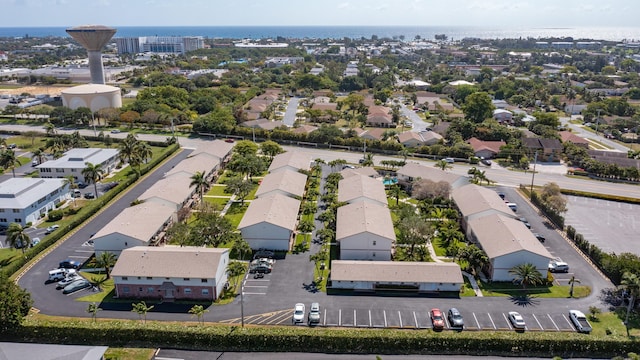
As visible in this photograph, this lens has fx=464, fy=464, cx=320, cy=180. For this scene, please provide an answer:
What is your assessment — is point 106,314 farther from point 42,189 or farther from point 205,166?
point 205,166

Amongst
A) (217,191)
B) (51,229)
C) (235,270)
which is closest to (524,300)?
(235,270)

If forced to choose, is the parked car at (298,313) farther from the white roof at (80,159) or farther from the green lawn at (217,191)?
the white roof at (80,159)

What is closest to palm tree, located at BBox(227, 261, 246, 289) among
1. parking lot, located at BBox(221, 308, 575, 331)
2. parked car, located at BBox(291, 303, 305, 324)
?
parking lot, located at BBox(221, 308, 575, 331)

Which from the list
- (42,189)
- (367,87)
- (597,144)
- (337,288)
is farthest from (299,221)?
(367,87)

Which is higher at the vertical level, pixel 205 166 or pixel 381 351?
pixel 205 166

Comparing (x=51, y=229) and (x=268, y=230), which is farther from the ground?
(x=268, y=230)

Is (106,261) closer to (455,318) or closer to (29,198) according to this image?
(29,198)

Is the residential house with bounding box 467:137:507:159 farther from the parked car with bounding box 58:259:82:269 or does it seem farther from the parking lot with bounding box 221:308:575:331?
the parked car with bounding box 58:259:82:269
